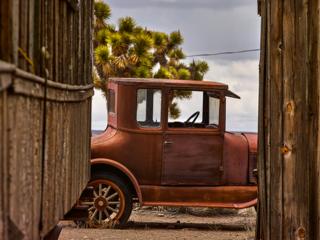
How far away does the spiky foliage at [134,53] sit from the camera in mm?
25828

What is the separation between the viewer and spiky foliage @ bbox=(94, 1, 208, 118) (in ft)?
84.7

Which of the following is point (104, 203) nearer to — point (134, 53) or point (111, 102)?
point (111, 102)

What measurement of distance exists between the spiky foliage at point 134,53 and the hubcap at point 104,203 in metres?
12.9

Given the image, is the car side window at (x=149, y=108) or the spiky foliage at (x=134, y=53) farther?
the spiky foliage at (x=134, y=53)

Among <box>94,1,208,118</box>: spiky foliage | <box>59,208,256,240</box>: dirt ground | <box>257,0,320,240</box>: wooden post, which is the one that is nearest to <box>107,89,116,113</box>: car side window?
<box>59,208,256,240</box>: dirt ground

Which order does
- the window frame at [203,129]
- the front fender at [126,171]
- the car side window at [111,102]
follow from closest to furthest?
1. the front fender at [126,171]
2. the window frame at [203,129]
3. the car side window at [111,102]

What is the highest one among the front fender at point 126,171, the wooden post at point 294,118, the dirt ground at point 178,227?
the wooden post at point 294,118

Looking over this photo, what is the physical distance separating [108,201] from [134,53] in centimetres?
1387

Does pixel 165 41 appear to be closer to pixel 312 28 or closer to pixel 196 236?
pixel 196 236

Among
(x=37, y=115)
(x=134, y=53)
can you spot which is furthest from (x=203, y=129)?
(x=134, y=53)

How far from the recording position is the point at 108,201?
1276 cm

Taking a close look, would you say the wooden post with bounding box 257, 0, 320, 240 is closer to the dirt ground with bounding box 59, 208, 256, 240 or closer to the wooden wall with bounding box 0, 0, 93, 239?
the wooden wall with bounding box 0, 0, 93, 239

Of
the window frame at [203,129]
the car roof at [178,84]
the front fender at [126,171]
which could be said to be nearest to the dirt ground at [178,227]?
the front fender at [126,171]

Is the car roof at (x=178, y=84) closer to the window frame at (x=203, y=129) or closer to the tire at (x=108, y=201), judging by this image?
the window frame at (x=203, y=129)
